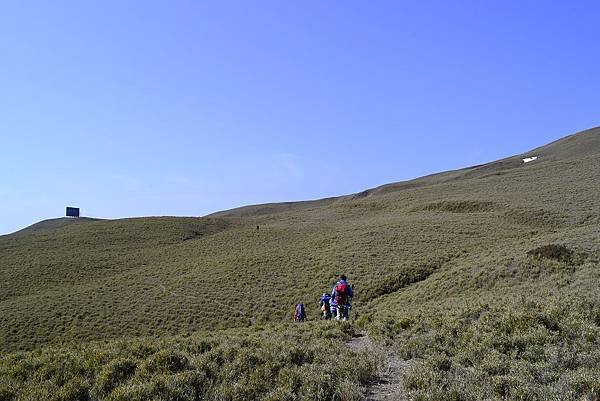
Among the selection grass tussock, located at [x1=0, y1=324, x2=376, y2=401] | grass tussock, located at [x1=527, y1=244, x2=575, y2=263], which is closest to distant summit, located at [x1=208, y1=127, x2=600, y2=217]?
grass tussock, located at [x1=527, y1=244, x2=575, y2=263]

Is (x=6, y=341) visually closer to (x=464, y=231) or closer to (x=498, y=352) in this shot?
(x=498, y=352)

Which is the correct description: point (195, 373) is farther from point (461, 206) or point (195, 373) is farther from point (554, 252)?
point (461, 206)

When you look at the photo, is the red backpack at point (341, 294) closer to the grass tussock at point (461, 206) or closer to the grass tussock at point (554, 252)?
the grass tussock at point (554, 252)

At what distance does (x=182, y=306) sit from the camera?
102 feet

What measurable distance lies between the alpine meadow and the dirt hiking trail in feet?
0.16

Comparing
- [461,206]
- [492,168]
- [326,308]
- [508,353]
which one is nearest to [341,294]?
[326,308]

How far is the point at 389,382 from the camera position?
300 inches

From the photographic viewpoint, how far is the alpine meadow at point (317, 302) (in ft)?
24.4

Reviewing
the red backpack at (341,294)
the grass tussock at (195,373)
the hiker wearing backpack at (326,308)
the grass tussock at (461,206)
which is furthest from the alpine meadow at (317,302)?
the hiker wearing backpack at (326,308)

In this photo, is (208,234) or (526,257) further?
(208,234)

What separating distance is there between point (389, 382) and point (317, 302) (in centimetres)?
2238

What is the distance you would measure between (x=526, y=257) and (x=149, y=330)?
71.9ft

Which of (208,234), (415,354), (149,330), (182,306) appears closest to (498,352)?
(415,354)

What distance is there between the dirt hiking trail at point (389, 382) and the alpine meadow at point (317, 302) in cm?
5
